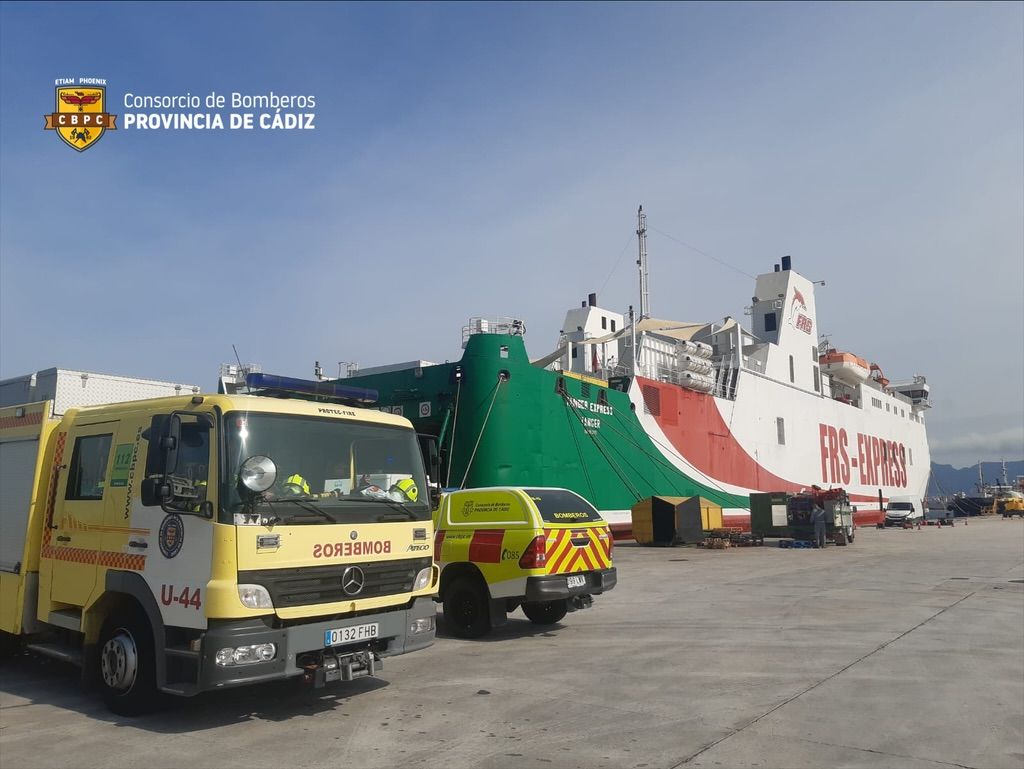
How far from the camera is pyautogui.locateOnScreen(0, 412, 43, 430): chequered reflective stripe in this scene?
24.4ft

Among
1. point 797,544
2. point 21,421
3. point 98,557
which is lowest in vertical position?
point 797,544

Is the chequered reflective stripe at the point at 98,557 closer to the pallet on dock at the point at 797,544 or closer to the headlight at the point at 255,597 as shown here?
the headlight at the point at 255,597

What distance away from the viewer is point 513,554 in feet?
30.3

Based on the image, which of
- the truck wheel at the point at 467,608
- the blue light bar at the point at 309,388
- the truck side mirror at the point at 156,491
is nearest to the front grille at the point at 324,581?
the truck side mirror at the point at 156,491

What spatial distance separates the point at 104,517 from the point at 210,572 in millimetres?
1667

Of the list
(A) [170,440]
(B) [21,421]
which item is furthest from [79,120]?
(A) [170,440]

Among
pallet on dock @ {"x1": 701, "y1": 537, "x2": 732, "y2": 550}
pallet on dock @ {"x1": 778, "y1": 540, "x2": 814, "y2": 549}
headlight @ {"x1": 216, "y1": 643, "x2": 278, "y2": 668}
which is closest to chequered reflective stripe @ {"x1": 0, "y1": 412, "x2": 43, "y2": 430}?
headlight @ {"x1": 216, "y1": 643, "x2": 278, "y2": 668}

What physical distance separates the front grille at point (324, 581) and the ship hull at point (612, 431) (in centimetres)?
1227

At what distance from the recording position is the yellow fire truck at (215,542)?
5480mm

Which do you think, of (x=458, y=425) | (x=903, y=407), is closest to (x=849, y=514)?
(x=458, y=425)

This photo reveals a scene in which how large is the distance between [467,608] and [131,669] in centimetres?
448

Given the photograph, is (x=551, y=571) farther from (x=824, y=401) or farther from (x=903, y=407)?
(x=903, y=407)

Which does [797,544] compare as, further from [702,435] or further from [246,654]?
[246,654]

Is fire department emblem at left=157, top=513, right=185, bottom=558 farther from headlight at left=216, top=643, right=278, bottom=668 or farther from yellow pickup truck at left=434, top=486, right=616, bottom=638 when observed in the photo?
yellow pickup truck at left=434, top=486, right=616, bottom=638
